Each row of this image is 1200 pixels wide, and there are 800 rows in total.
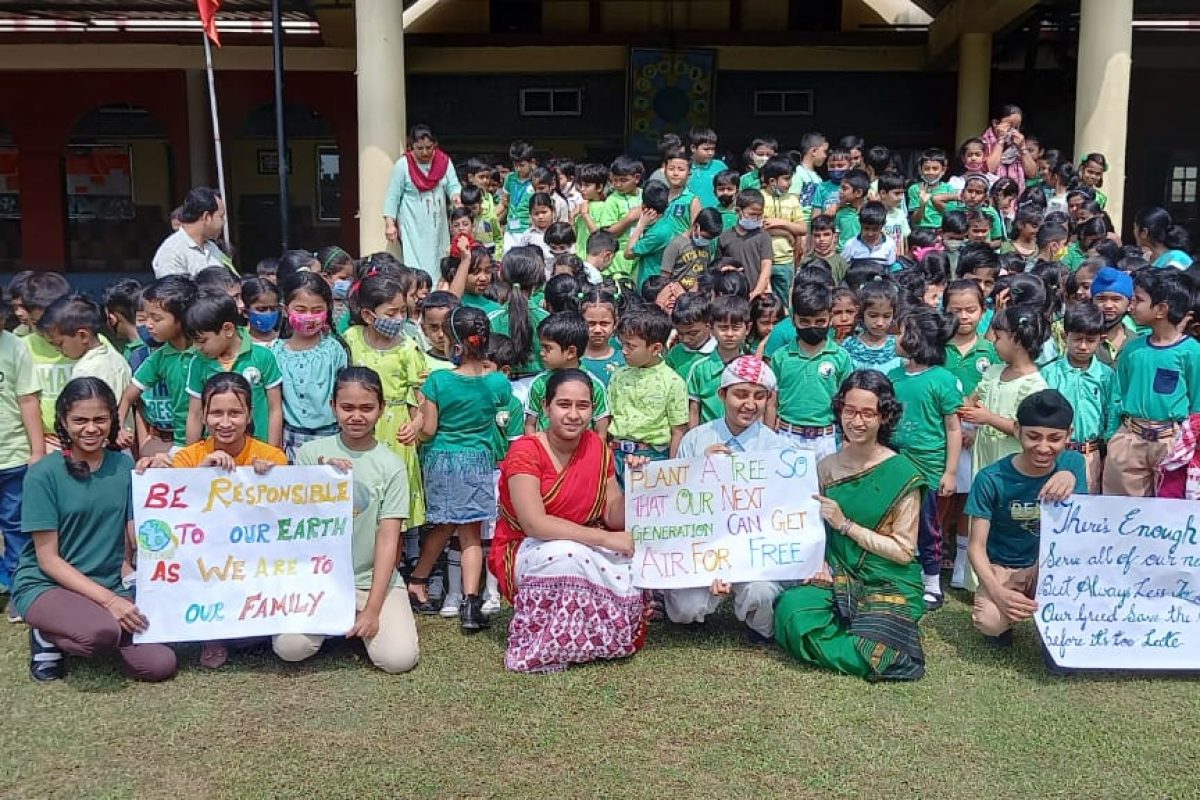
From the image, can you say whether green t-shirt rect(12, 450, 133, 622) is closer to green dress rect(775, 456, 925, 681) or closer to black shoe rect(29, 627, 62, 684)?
black shoe rect(29, 627, 62, 684)

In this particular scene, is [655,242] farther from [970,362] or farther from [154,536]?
[154,536]

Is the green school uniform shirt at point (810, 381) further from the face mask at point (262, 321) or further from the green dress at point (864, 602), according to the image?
the face mask at point (262, 321)

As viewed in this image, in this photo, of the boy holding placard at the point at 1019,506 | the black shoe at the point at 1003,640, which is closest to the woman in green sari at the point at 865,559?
the boy holding placard at the point at 1019,506

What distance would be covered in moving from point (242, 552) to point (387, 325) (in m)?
1.25

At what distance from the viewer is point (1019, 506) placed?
14.8 ft

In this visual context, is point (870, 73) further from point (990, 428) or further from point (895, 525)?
point (895, 525)

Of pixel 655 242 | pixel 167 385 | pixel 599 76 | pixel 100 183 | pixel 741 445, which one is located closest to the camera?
pixel 741 445

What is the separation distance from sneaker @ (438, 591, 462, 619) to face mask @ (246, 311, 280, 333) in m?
1.48

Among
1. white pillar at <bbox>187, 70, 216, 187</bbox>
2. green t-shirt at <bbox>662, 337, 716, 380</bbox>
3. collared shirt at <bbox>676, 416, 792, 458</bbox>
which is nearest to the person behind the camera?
collared shirt at <bbox>676, 416, 792, 458</bbox>

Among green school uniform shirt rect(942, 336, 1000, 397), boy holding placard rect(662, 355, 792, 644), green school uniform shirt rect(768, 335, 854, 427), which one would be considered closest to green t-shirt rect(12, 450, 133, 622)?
boy holding placard rect(662, 355, 792, 644)

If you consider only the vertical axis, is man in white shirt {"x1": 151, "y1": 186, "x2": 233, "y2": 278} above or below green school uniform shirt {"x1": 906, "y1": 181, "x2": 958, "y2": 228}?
below

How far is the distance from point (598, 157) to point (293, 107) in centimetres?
478

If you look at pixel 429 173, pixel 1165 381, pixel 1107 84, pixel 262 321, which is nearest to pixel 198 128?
pixel 429 173

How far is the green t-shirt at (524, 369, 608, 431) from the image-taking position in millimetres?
4879
